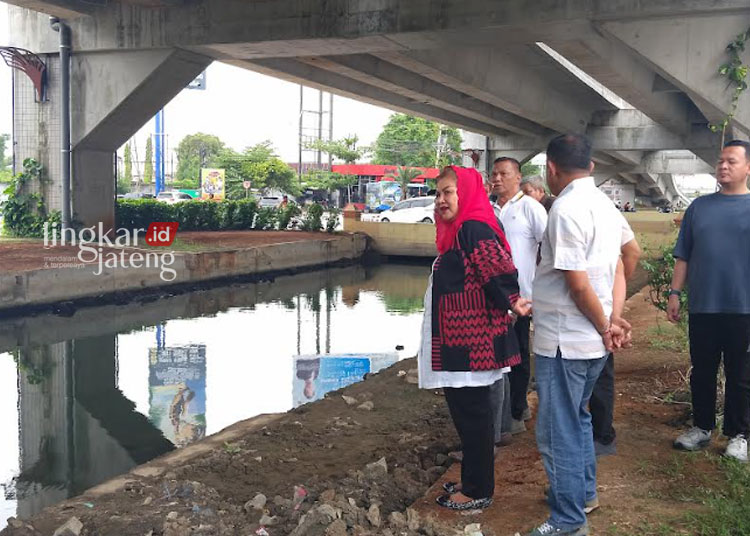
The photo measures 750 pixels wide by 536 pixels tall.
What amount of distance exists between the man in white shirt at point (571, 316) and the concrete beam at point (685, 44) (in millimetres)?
8630

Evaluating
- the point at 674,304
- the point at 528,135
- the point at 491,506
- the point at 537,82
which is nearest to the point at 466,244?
the point at 491,506

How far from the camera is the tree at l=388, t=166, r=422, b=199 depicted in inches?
1711

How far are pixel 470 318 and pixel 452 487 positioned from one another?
91 centimetres

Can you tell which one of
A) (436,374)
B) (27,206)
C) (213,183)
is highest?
(213,183)

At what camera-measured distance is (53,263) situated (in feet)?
39.5

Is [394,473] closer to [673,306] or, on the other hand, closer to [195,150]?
[673,306]

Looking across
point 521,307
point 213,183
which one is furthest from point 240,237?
point 213,183

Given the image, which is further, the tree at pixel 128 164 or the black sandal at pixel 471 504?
the tree at pixel 128 164

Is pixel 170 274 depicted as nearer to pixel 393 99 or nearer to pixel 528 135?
pixel 393 99

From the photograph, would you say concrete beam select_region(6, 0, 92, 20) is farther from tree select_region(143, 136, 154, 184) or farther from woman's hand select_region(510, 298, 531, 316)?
tree select_region(143, 136, 154, 184)

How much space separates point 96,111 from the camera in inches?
581

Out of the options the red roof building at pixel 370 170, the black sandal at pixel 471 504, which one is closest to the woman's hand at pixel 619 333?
the black sandal at pixel 471 504

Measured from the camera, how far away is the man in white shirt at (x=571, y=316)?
2.97 metres

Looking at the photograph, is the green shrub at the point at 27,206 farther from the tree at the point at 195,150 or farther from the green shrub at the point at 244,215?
the tree at the point at 195,150
